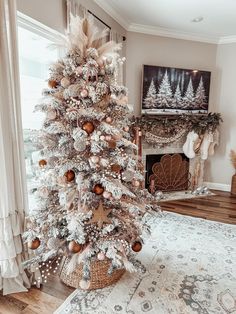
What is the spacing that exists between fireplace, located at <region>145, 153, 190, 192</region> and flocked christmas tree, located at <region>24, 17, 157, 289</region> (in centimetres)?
236

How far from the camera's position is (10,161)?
1.64 metres

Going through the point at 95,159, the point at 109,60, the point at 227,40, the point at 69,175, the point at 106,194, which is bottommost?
the point at 106,194

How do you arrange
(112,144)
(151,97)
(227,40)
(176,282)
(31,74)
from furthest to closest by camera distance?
1. (227,40)
2. (151,97)
3. (31,74)
4. (176,282)
5. (112,144)

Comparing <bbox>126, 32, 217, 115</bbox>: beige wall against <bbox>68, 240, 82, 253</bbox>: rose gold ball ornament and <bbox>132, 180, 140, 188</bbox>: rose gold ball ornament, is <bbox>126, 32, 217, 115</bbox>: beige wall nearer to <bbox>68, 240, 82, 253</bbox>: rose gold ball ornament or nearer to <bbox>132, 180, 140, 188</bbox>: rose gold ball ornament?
<bbox>132, 180, 140, 188</bbox>: rose gold ball ornament

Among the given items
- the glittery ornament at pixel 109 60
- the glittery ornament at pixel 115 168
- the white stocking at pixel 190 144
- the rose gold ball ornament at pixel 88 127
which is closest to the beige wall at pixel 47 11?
the glittery ornament at pixel 109 60

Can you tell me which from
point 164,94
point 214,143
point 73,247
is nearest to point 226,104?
point 214,143

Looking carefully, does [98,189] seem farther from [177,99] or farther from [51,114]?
[177,99]

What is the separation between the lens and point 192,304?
1680mm

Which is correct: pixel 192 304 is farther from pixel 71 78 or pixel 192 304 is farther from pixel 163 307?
pixel 71 78

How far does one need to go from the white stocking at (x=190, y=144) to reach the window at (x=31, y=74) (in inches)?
109

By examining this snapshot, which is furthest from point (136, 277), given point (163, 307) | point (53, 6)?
point (53, 6)

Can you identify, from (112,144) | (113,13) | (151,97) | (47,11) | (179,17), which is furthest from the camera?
(151,97)

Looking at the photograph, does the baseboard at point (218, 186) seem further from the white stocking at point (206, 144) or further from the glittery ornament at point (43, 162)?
the glittery ornament at point (43, 162)

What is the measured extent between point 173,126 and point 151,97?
64cm
